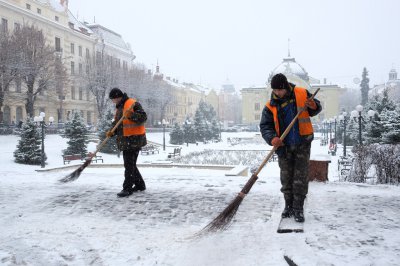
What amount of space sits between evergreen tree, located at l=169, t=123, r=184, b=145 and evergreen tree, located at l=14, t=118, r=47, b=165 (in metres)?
21.6

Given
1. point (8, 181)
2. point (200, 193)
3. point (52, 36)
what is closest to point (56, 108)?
point (52, 36)

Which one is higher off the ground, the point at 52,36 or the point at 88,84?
the point at 52,36

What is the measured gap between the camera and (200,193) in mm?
6109

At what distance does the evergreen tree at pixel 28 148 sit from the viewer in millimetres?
19859

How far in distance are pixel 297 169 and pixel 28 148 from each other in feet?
61.8

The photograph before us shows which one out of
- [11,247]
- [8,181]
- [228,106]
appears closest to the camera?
[11,247]

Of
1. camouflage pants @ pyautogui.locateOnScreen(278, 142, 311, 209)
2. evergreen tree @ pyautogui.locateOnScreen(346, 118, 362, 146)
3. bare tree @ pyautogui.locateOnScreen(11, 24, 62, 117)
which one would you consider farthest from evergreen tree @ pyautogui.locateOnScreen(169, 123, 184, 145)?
camouflage pants @ pyautogui.locateOnScreen(278, 142, 311, 209)

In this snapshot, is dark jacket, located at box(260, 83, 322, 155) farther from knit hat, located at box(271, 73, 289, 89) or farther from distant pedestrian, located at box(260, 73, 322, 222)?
knit hat, located at box(271, 73, 289, 89)

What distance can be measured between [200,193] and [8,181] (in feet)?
13.8

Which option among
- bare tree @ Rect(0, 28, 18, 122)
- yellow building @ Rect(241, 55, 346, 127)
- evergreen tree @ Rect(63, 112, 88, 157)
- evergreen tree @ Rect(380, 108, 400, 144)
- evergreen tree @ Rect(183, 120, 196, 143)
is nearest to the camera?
evergreen tree @ Rect(380, 108, 400, 144)

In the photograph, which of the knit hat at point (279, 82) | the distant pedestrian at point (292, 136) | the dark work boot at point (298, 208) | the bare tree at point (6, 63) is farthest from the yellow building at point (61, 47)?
the dark work boot at point (298, 208)

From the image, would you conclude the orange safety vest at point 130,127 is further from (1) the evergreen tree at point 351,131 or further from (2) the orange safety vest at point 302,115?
(1) the evergreen tree at point 351,131

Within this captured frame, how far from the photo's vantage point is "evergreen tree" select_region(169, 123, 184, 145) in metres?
41.1

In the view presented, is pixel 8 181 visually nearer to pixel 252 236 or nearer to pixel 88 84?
pixel 252 236
